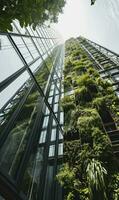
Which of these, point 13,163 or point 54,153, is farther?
point 54,153

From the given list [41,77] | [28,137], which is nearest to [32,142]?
[28,137]

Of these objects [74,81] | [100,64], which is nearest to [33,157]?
[74,81]

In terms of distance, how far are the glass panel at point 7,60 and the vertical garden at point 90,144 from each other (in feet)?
10.1

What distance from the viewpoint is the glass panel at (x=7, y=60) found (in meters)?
5.71

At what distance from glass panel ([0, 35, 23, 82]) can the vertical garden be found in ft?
10.1

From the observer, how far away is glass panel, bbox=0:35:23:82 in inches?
225

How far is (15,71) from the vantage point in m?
6.57

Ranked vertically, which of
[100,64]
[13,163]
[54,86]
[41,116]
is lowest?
[100,64]

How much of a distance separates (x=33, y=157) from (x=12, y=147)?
1190 millimetres

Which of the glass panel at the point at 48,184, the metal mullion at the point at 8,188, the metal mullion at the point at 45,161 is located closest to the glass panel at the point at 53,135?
the metal mullion at the point at 45,161

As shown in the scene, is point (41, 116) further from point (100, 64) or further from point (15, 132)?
point (100, 64)

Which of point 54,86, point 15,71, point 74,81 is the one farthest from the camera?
point 74,81

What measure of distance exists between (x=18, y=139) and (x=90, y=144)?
369cm

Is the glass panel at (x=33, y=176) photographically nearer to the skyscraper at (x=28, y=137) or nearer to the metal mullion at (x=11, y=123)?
the skyscraper at (x=28, y=137)
